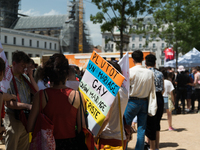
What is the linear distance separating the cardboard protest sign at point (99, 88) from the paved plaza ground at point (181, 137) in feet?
11.1

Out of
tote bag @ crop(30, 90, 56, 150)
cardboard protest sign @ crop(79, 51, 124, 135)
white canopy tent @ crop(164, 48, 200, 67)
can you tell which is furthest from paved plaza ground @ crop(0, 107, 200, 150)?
white canopy tent @ crop(164, 48, 200, 67)

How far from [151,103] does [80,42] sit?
8102 cm

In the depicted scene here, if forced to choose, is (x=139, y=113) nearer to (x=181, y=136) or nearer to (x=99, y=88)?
(x=99, y=88)

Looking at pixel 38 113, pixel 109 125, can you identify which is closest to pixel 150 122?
pixel 109 125

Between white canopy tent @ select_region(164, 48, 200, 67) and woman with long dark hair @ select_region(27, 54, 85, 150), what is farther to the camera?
white canopy tent @ select_region(164, 48, 200, 67)

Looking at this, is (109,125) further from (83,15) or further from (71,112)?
(83,15)

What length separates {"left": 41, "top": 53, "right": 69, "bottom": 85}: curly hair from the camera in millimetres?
2602

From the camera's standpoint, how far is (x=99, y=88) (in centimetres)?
279

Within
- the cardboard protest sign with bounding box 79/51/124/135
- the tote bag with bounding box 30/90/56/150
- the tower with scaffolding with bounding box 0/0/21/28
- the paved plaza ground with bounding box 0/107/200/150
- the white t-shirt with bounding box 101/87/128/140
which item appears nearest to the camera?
the tote bag with bounding box 30/90/56/150

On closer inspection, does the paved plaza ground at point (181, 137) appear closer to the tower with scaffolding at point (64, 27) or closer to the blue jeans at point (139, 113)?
the blue jeans at point (139, 113)

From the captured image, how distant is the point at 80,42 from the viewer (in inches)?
3329

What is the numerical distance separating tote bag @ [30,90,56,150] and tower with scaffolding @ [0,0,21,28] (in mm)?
91934

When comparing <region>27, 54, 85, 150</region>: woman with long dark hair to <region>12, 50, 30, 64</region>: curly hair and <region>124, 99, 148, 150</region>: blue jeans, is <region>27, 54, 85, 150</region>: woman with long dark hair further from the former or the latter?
<region>124, 99, 148, 150</region>: blue jeans

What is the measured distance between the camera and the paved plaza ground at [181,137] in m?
6.06
